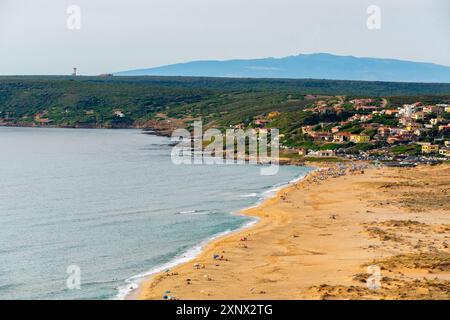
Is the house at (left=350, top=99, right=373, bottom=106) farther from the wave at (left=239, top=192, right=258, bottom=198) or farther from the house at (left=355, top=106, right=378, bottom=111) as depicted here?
the wave at (left=239, top=192, right=258, bottom=198)

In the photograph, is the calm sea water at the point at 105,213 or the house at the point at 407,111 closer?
the calm sea water at the point at 105,213

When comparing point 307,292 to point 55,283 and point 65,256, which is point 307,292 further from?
point 65,256

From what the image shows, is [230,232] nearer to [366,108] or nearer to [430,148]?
[430,148]

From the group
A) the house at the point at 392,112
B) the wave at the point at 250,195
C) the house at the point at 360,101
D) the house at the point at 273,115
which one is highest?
the house at the point at 360,101

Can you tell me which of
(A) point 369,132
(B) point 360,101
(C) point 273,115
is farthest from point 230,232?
(B) point 360,101

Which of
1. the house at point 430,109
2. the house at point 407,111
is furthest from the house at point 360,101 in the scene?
the house at point 430,109

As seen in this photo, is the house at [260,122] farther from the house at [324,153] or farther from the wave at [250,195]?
the wave at [250,195]
